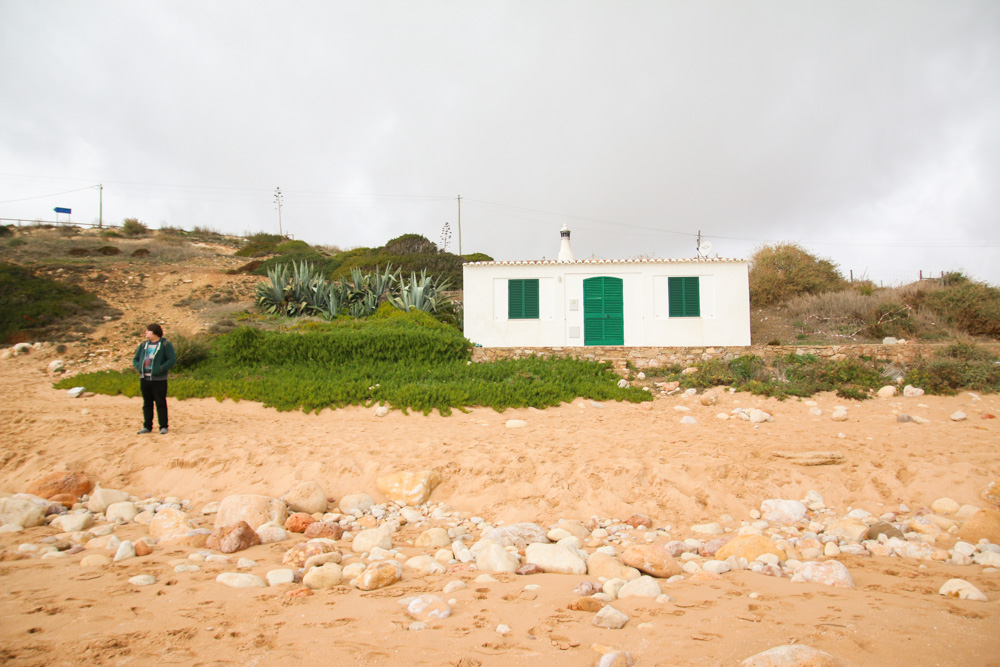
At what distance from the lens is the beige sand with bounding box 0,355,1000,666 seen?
2949mm

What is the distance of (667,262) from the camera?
16.3m

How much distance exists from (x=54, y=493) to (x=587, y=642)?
676 centimetres

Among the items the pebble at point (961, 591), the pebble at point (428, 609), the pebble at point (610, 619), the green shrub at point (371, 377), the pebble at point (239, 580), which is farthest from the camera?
the green shrub at point (371, 377)

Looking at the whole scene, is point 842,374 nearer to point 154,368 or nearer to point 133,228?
point 154,368

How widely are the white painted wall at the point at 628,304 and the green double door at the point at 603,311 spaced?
0.16 metres

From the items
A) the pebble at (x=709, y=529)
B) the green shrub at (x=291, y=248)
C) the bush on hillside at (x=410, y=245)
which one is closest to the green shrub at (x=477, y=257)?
the bush on hillside at (x=410, y=245)

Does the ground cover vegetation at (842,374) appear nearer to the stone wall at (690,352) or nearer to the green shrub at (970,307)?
the stone wall at (690,352)

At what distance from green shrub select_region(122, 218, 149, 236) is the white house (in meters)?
32.3

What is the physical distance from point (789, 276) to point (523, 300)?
1469 cm

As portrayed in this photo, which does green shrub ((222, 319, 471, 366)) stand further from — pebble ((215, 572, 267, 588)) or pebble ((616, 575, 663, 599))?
pebble ((616, 575, 663, 599))

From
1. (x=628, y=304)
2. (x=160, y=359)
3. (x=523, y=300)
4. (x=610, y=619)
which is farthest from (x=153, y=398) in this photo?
(x=628, y=304)

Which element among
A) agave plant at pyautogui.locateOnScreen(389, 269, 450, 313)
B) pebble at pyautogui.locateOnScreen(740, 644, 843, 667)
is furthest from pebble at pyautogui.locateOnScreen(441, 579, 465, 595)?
agave plant at pyautogui.locateOnScreen(389, 269, 450, 313)

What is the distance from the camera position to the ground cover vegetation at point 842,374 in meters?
11.7

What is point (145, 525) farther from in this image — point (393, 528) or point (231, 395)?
point (231, 395)
